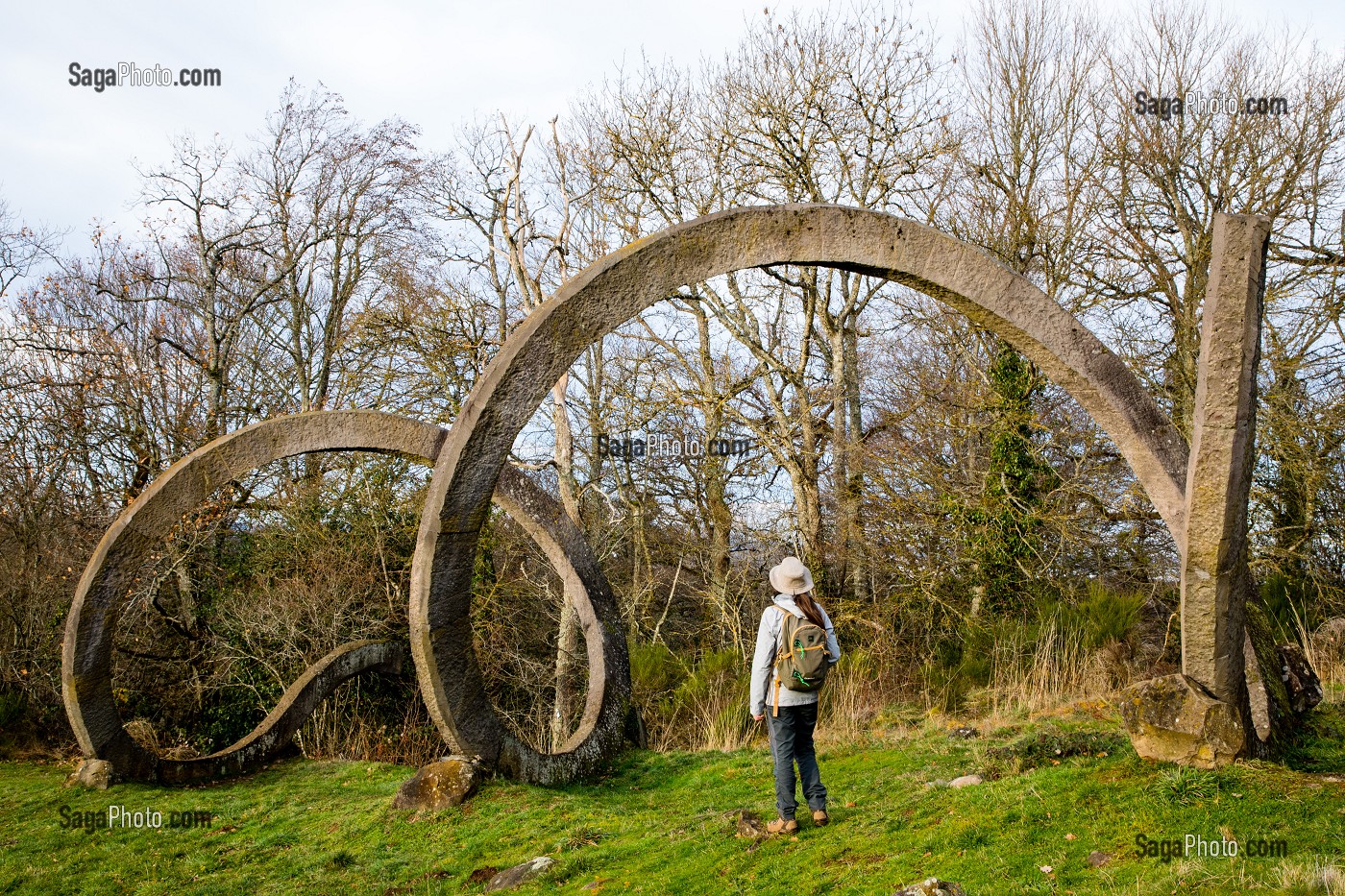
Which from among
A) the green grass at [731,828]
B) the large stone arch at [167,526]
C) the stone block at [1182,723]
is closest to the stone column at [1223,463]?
the stone block at [1182,723]

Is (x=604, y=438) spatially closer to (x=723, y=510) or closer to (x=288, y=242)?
(x=723, y=510)

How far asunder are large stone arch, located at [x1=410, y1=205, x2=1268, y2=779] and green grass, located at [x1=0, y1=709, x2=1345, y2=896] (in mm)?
897

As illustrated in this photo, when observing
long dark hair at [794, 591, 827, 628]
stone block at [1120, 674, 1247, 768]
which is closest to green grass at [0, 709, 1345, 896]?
stone block at [1120, 674, 1247, 768]

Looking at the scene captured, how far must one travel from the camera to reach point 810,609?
18.5 feet

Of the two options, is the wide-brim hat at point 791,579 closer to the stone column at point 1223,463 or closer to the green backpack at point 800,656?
the green backpack at point 800,656

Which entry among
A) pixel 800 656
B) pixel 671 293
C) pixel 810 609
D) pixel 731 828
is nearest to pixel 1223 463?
pixel 810 609

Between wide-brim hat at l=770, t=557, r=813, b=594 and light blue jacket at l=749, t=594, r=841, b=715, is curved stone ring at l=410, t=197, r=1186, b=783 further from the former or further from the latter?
light blue jacket at l=749, t=594, r=841, b=715

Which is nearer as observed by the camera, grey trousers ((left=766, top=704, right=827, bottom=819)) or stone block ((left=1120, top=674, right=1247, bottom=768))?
stone block ((left=1120, top=674, right=1247, bottom=768))

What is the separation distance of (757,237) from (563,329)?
1.34 meters

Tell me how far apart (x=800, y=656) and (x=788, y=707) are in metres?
0.34

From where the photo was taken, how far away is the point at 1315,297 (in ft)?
46.7

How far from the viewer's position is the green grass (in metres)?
4.15

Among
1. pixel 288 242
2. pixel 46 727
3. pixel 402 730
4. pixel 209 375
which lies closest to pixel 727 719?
pixel 402 730

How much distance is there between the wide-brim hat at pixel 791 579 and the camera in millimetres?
5629
